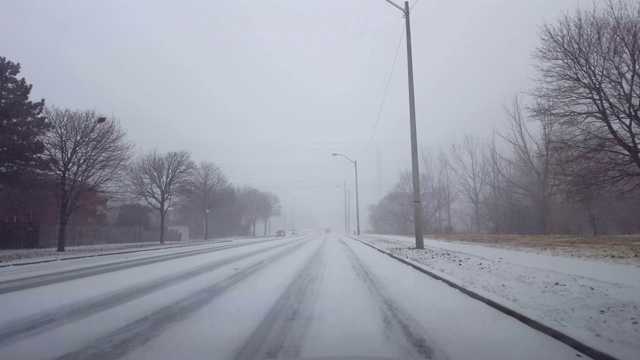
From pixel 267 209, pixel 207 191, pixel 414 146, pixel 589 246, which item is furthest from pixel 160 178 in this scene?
pixel 267 209

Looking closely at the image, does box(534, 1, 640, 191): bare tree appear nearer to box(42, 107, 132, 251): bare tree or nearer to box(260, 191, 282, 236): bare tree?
box(42, 107, 132, 251): bare tree

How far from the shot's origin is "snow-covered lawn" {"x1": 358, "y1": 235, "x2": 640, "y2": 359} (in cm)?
561

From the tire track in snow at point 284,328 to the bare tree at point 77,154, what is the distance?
1041 inches

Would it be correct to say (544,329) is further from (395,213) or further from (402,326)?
(395,213)

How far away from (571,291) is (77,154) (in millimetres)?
31705

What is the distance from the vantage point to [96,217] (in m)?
50.0

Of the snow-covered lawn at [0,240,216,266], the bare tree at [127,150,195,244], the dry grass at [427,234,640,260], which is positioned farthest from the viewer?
the bare tree at [127,150,195,244]

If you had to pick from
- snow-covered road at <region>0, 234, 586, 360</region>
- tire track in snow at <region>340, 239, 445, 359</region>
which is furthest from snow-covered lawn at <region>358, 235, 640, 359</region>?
tire track in snow at <region>340, 239, 445, 359</region>

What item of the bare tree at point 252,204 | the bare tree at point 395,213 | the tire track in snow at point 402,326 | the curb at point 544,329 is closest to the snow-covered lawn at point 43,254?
the tire track in snow at point 402,326

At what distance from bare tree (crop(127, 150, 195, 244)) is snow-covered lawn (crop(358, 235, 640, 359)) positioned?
38.7 meters

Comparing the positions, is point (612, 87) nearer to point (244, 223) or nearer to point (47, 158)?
point (47, 158)

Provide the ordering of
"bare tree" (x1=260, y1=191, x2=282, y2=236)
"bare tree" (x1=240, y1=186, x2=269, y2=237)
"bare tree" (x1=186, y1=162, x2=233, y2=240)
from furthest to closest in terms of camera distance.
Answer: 1. "bare tree" (x1=260, y1=191, x2=282, y2=236)
2. "bare tree" (x1=240, y1=186, x2=269, y2=237)
3. "bare tree" (x1=186, y1=162, x2=233, y2=240)

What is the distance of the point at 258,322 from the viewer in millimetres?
6777

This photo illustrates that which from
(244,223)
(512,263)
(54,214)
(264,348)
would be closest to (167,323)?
(264,348)
